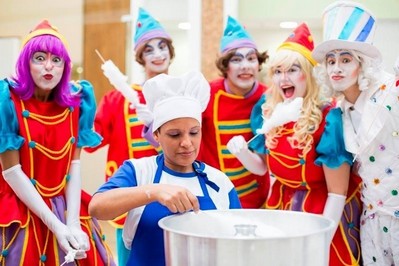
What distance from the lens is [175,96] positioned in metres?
1.42

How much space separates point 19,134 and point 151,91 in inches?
25.3

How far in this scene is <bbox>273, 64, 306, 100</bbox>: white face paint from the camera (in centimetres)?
215

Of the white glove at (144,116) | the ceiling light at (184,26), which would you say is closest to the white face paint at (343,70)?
the white glove at (144,116)

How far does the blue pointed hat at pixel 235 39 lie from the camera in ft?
8.21

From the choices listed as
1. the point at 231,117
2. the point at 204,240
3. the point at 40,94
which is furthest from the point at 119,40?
the point at 204,240

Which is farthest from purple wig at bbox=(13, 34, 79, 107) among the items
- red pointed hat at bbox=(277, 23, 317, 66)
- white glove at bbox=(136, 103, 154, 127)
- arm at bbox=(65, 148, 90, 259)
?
red pointed hat at bbox=(277, 23, 317, 66)

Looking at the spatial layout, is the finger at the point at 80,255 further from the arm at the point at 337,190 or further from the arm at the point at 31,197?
the arm at the point at 337,190

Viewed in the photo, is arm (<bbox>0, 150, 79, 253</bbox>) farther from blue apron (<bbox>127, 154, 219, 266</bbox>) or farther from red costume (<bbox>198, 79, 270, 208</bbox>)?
red costume (<bbox>198, 79, 270, 208</bbox>)

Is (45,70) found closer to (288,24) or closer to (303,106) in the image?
(303,106)

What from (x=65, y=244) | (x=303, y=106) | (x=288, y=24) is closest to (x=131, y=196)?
(x=65, y=244)

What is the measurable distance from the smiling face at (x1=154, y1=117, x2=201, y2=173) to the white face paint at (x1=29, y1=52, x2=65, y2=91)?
672mm

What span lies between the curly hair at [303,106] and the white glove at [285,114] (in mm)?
57

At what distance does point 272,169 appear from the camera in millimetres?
2170

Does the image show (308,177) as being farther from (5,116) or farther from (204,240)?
(204,240)
